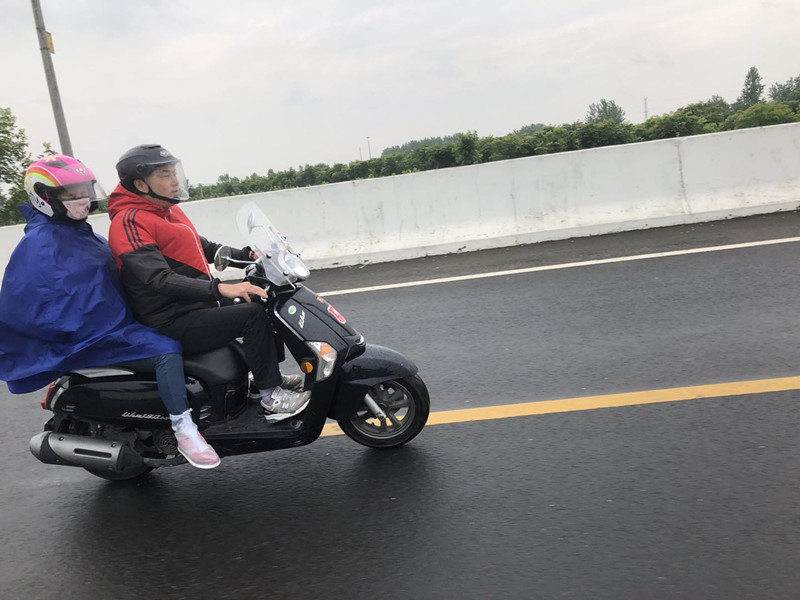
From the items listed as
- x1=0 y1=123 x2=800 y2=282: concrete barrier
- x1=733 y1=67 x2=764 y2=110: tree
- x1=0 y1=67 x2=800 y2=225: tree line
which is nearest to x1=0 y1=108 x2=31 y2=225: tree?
x1=0 y1=67 x2=800 y2=225: tree line

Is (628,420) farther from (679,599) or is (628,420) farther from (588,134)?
(588,134)

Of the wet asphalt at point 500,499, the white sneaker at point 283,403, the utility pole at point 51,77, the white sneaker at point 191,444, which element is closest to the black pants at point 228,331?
the white sneaker at point 283,403

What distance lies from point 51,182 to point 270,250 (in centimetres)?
107

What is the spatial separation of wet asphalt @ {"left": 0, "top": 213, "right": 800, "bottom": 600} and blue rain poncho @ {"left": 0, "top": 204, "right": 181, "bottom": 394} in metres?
0.80

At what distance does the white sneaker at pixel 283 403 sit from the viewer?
3.71 metres

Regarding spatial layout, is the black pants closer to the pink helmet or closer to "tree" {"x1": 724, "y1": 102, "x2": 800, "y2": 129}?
the pink helmet

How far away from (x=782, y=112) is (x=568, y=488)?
23150mm

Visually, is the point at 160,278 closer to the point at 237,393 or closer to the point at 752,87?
the point at 237,393

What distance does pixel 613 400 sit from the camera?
13.8 feet

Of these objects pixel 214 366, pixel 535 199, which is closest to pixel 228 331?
pixel 214 366

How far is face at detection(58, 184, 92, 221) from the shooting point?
340cm

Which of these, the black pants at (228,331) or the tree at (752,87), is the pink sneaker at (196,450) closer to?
the black pants at (228,331)

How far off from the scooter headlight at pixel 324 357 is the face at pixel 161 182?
1.08 metres

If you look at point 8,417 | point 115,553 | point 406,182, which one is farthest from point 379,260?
point 115,553
